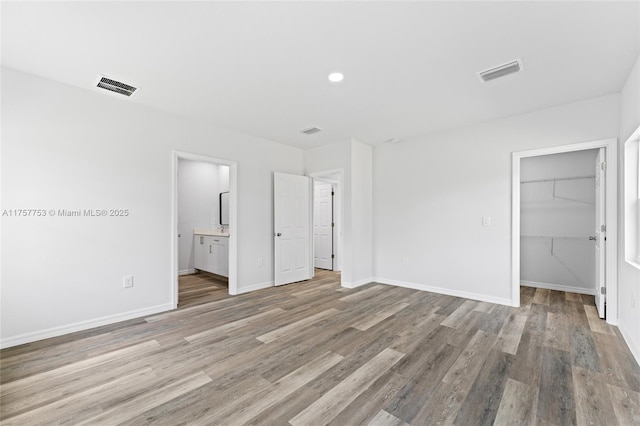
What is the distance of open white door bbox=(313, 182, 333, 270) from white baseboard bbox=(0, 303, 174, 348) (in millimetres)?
3657

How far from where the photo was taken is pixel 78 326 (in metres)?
3.00

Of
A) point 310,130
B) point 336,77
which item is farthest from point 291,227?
point 336,77

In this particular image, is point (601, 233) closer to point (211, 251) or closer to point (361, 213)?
point (361, 213)

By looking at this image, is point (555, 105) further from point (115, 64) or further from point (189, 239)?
point (189, 239)

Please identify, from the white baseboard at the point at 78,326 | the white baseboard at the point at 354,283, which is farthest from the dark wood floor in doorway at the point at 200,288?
the white baseboard at the point at 354,283

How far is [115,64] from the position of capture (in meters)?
2.57

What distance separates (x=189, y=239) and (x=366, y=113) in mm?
4701

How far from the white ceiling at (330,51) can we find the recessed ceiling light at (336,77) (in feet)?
0.22

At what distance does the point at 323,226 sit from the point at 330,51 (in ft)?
15.5

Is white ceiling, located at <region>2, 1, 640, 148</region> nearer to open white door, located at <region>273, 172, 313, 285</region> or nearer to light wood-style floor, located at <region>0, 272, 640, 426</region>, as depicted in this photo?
open white door, located at <region>273, 172, 313, 285</region>

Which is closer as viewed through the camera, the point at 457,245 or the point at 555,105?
the point at 555,105

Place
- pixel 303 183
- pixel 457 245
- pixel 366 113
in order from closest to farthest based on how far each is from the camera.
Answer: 1. pixel 366 113
2. pixel 457 245
3. pixel 303 183

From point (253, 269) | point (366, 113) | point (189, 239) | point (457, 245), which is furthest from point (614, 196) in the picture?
point (189, 239)

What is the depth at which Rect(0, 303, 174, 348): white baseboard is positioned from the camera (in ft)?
8.72
